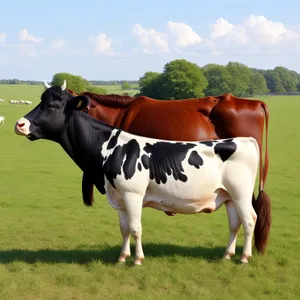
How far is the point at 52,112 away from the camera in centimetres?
602

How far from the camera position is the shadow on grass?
22.0ft

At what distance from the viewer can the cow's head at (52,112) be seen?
235 inches

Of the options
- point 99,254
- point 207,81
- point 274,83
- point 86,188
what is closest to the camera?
point 86,188

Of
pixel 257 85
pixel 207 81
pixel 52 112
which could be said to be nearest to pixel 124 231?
pixel 52 112

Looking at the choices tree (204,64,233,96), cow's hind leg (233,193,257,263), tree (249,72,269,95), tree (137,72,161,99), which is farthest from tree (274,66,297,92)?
cow's hind leg (233,193,257,263)

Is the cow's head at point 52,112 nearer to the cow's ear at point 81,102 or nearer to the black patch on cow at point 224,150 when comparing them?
the cow's ear at point 81,102

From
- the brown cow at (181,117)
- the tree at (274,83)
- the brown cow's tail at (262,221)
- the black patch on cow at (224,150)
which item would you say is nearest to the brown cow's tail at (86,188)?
the brown cow at (181,117)

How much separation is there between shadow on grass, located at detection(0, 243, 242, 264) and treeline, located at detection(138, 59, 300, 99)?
156 ft

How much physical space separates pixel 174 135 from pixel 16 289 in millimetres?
3049

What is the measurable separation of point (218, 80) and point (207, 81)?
34.8 feet

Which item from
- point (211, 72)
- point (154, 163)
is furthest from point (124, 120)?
point (211, 72)

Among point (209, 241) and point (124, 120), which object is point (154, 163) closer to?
point (124, 120)

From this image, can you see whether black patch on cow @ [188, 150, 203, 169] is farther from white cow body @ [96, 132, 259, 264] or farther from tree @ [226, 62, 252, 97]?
tree @ [226, 62, 252, 97]

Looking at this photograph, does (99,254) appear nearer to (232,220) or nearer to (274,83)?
(232,220)
